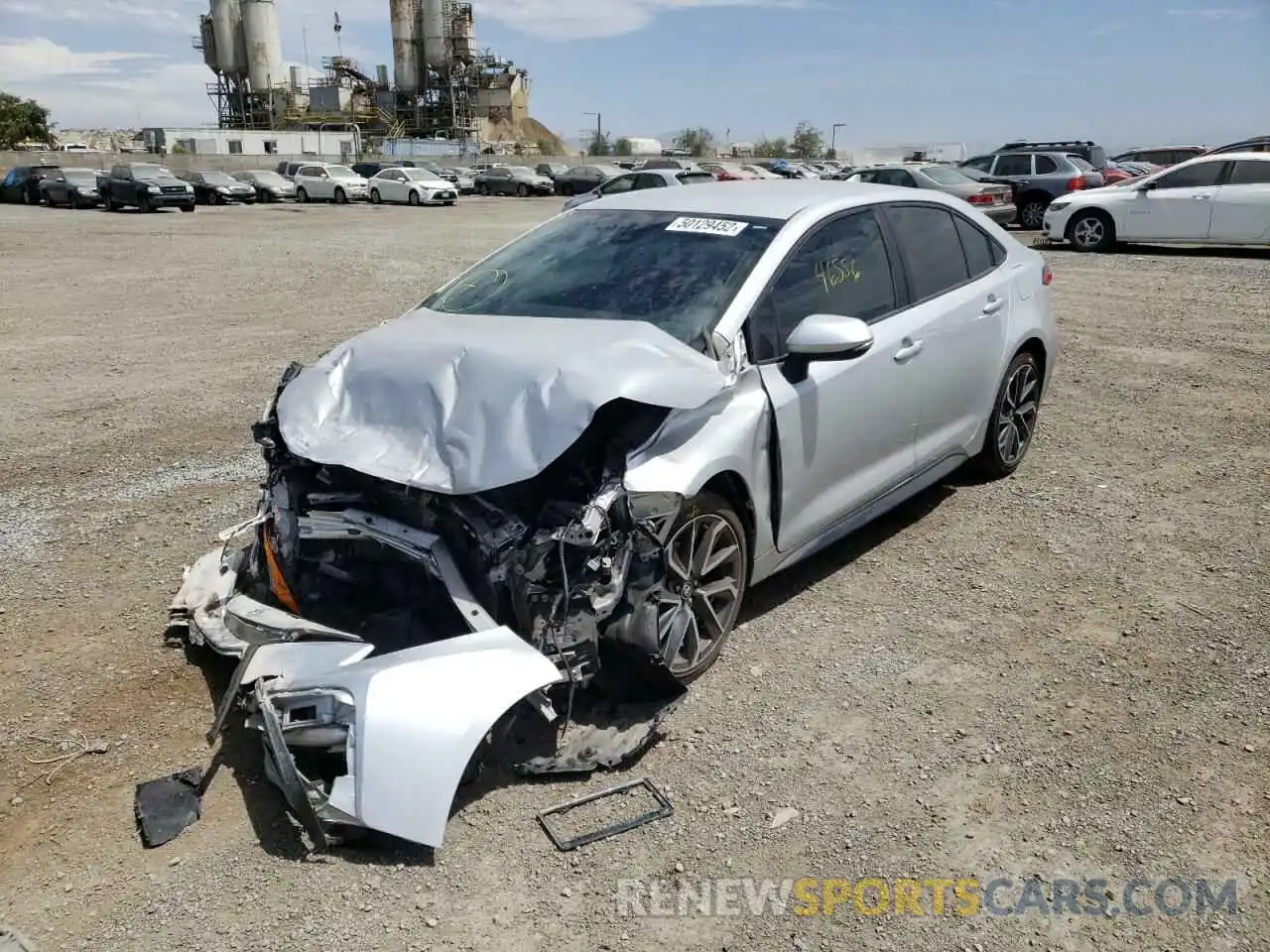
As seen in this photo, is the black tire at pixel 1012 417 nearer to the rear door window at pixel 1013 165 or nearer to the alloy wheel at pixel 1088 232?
the alloy wheel at pixel 1088 232

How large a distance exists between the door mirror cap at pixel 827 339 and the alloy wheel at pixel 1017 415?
2.08 metres

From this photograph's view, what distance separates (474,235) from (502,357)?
814 inches

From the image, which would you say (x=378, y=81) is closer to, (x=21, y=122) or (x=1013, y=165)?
(x=21, y=122)

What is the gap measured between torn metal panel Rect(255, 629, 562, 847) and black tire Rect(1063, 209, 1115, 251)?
16664 millimetres

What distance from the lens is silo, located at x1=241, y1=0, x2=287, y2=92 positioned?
266ft

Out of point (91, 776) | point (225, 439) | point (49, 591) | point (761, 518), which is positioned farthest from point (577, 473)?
point (225, 439)

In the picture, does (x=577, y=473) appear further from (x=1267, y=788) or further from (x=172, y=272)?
(x=172, y=272)

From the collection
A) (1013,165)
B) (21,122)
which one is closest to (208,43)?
(21,122)

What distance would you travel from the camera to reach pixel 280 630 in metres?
3.35

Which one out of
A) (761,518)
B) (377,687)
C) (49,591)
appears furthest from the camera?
(49,591)

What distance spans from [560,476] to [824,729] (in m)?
1.30

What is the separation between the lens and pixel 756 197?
4715 millimetres

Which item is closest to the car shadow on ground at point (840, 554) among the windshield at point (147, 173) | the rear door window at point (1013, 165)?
the rear door window at point (1013, 165)

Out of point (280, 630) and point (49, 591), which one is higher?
point (280, 630)
